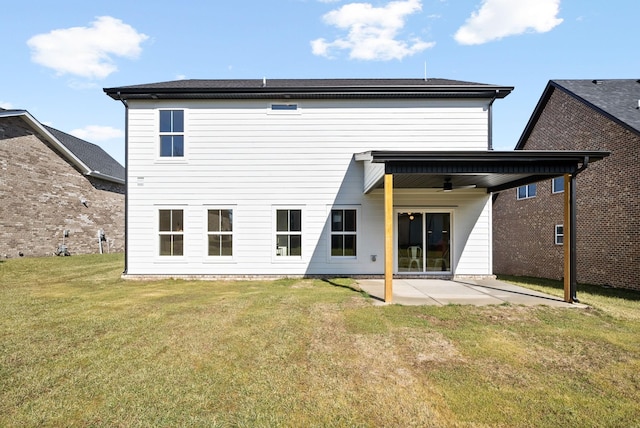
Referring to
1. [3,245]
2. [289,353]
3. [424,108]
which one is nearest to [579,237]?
[424,108]

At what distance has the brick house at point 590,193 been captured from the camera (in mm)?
11219

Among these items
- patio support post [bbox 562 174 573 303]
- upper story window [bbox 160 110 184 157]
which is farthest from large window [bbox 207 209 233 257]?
patio support post [bbox 562 174 573 303]

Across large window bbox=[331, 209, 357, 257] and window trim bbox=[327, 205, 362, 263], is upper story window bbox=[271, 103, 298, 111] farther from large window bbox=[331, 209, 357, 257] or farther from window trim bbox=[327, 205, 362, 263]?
large window bbox=[331, 209, 357, 257]

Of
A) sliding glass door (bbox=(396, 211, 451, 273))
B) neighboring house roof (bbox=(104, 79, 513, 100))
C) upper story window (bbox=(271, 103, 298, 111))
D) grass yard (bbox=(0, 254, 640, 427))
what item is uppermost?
neighboring house roof (bbox=(104, 79, 513, 100))

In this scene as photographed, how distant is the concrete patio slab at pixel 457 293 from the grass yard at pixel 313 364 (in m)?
0.57

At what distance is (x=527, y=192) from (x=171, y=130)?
56.6 ft

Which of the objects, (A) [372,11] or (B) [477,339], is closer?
(B) [477,339]

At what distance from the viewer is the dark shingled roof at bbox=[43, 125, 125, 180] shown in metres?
18.7

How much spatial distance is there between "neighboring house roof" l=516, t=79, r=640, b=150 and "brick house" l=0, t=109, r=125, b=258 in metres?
24.6

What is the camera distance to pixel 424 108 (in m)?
10.4

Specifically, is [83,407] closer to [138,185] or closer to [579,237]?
[138,185]

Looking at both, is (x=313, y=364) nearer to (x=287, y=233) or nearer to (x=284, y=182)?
(x=287, y=233)

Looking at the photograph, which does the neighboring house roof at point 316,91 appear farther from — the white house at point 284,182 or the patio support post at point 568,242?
the patio support post at point 568,242

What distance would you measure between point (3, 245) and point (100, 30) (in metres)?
10.3
